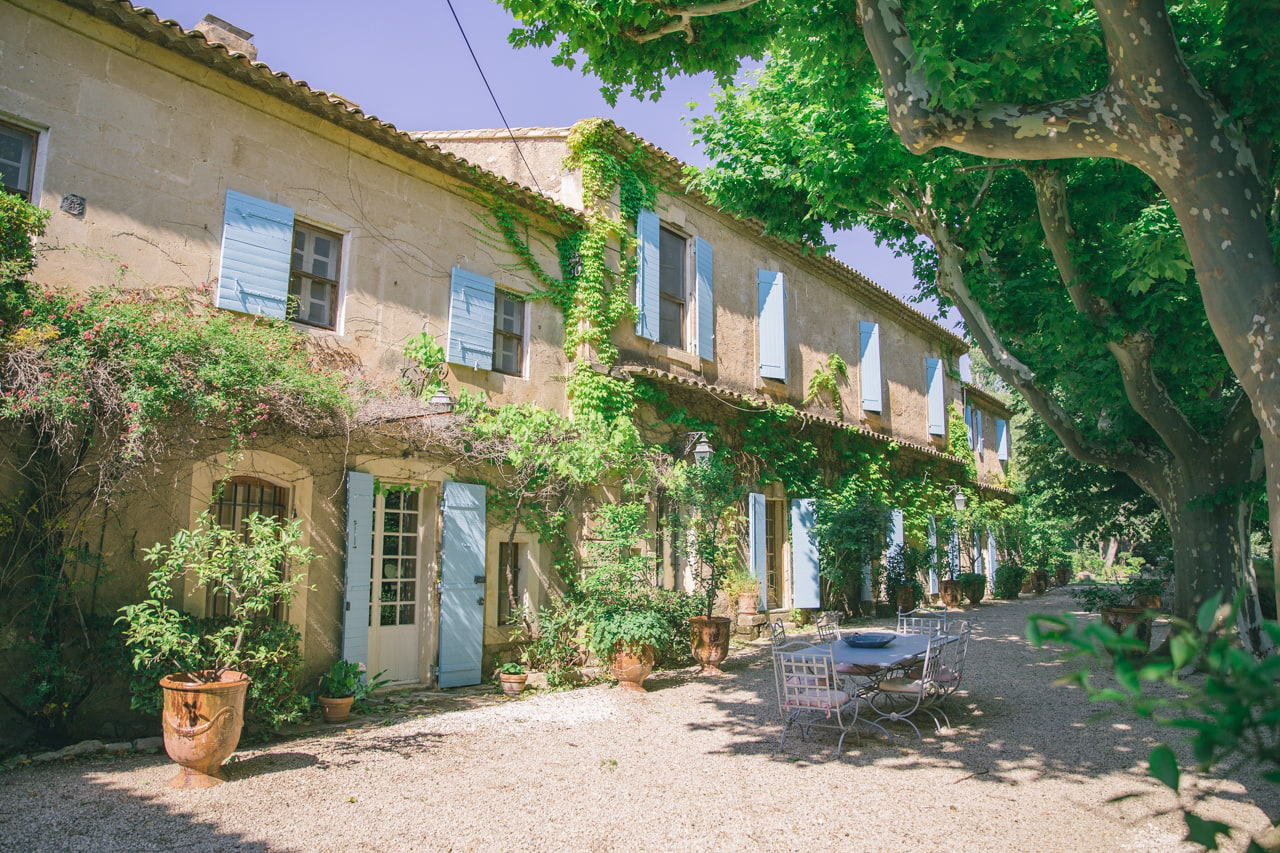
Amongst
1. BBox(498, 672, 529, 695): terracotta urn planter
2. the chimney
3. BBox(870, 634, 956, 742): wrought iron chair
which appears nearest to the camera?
BBox(870, 634, 956, 742): wrought iron chair

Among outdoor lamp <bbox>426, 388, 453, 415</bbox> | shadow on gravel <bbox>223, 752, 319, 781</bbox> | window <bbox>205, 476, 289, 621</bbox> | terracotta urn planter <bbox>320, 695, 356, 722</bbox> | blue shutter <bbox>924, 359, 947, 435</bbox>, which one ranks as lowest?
shadow on gravel <bbox>223, 752, 319, 781</bbox>

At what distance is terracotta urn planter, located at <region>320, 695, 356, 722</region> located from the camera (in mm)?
6957

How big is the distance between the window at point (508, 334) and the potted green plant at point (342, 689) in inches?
146

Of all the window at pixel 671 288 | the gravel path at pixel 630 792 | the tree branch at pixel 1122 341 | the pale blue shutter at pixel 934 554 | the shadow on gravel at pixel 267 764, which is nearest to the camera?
the gravel path at pixel 630 792

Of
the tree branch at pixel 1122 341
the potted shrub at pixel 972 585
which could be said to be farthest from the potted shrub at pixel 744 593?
the potted shrub at pixel 972 585

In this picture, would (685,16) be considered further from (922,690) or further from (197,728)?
(197,728)

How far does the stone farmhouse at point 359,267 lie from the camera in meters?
6.35

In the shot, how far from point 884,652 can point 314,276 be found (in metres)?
6.34

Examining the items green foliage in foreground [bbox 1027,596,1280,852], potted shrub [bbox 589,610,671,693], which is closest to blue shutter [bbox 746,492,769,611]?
potted shrub [bbox 589,610,671,693]

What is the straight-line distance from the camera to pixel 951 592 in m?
17.9

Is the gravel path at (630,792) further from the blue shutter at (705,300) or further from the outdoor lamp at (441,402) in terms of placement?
the blue shutter at (705,300)

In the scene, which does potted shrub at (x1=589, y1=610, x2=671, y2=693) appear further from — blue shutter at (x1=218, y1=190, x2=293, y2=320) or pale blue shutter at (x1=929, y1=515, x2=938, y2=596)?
pale blue shutter at (x1=929, y1=515, x2=938, y2=596)

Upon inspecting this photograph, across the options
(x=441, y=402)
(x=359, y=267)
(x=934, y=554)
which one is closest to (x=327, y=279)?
(x=359, y=267)

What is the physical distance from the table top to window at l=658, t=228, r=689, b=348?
572cm
